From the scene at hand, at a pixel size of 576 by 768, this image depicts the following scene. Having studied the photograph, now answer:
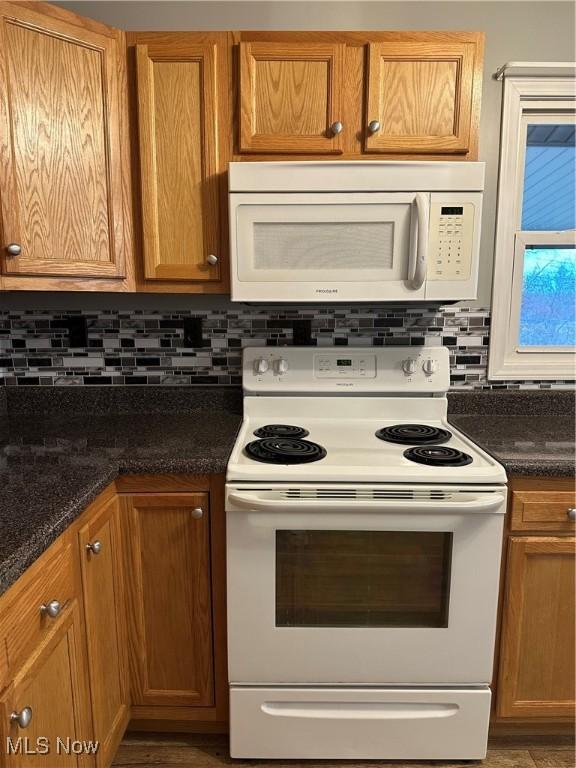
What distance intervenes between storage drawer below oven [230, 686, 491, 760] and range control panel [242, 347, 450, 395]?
951mm

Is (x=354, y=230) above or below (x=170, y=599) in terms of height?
above

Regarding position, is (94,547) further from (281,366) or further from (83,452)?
(281,366)

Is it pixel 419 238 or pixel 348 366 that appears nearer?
pixel 419 238

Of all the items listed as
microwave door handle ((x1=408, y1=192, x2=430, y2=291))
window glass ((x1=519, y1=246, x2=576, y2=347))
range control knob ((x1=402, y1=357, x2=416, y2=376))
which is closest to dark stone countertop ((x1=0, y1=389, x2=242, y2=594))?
range control knob ((x1=402, y1=357, x2=416, y2=376))

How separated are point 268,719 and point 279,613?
34 centimetres

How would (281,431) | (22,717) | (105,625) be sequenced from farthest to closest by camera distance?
1. (281,431)
2. (105,625)
3. (22,717)

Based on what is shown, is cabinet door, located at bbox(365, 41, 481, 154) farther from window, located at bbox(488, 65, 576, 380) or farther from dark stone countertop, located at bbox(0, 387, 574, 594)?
dark stone countertop, located at bbox(0, 387, 574, 594)

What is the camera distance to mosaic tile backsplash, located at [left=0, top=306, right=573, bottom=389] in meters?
1.91

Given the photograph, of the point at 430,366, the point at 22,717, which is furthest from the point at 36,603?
the point at 430,366

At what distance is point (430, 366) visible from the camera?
180 centimetres

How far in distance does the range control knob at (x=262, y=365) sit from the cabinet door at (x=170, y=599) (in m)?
0.56

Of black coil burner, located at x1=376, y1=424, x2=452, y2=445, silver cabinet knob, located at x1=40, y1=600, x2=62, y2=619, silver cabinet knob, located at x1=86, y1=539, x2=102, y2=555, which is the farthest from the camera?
black coil burner, located at x1=376, y1=424, x2=452, y2=445

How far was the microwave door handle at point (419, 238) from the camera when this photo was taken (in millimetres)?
1480

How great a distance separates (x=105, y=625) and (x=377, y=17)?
2.15 m
